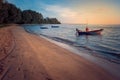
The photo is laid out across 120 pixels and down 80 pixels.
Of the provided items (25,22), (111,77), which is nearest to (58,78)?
(111,77)

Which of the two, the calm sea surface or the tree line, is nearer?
the calm sea surface

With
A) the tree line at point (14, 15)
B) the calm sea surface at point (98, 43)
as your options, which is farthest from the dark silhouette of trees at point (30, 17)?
the calm sea surface at point (98, 43)

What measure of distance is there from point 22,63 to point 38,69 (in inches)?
63.1

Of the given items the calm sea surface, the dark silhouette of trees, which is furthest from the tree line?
the calm sea surface

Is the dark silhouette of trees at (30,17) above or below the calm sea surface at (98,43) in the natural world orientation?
above

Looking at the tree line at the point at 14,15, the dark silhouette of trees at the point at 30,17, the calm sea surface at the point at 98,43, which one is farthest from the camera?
the dark silhouette of trees at the point at 30,17

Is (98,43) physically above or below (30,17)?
below

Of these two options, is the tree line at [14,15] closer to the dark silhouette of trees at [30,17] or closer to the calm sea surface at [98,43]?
the dark silhouette of trees at [30,17]

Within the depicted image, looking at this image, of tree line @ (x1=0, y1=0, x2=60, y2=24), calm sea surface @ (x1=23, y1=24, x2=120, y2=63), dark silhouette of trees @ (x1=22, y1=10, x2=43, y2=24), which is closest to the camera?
calm sea surface @ (x1=23, y1=24, x2=120, y2=63)

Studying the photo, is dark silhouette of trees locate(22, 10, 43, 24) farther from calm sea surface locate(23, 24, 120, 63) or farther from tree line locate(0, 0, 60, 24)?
calm sea surface locate(23, 24, 120, 63)

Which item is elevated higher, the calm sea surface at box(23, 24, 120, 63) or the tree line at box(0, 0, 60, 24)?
the tree line at box(0, 0, 60, 24)

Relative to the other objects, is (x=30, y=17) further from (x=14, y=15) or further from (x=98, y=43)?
(x=98, y=43)

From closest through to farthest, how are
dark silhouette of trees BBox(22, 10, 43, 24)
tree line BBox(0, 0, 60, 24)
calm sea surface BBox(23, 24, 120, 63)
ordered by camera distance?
calm sea surface BBox(23, 24, 120, 63), tree line BBox(0, 0, 60, 24), dark silhouette of trees BBox(22, 10, 43, 24)

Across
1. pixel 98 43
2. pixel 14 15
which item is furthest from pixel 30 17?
pixel 98 43
